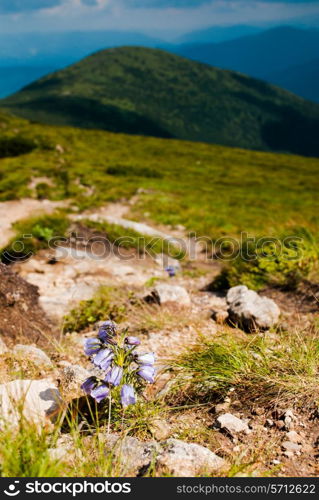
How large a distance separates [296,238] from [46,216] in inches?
259

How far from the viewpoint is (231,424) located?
318 cm

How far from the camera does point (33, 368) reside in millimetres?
3951

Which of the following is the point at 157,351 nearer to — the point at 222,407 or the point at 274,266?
the point at 222,407

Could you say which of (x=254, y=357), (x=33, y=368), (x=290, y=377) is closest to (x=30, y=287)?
(x=33, y=368)

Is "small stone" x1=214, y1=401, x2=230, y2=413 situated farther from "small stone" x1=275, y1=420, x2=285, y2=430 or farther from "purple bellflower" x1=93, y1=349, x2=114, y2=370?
"purple bellflower" x1=93, y1=349, x2=114, y2=370

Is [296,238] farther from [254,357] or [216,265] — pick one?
[254,357]

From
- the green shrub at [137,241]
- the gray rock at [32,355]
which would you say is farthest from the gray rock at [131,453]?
the green shrub at [137,241]

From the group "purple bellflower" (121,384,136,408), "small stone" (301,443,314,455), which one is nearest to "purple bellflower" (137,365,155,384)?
"purple bellflower" (121,384,136,408)

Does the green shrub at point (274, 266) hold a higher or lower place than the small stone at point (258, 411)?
lower

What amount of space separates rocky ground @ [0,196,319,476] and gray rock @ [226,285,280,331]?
15 mm

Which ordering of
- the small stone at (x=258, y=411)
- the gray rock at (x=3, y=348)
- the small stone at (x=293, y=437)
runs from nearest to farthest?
the small stone at (x=293, y=437) < the small stone at (x=258, y=411) < the gray rock at (x=3, y=348)
